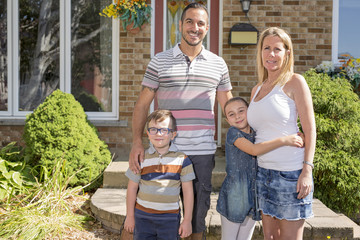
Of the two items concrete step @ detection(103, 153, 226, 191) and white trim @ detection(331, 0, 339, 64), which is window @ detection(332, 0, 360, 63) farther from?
concrete step @ detection(103, 153, 226, 191)

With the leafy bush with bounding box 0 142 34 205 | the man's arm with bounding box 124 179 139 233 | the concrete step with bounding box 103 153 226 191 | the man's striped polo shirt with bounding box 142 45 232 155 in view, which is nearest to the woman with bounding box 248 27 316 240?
the man's striped polo shirt with bounding box 142 45 232 155

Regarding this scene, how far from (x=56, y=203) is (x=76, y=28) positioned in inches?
115

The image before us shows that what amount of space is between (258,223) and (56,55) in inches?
158

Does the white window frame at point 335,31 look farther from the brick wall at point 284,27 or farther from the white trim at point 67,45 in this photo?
the white trim at point 67,45

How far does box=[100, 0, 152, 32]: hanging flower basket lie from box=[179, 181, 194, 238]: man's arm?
140 inches

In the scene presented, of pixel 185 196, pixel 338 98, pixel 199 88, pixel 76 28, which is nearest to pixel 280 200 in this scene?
pixel 185 196

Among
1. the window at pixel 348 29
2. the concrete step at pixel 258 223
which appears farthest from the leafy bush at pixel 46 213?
the window at pixel 348 29

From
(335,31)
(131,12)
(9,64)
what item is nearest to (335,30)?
(335,31)

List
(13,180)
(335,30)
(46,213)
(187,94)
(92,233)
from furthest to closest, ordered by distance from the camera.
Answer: (335,30), (13,180), (46,213), (92,233), (187,94)

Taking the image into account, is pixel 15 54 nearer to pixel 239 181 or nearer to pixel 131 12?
pixel 131 12

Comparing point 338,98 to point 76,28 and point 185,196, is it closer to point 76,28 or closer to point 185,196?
point 185,196

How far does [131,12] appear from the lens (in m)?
5.43

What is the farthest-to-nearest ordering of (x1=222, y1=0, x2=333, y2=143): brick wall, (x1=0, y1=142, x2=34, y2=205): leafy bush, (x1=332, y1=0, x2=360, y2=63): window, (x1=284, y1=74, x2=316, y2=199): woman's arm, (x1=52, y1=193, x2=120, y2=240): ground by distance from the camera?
(x1=332, y1=0, x2=360, y2=63): window → (x1=222, y1=0, x2=333, y2=143): brick wall → (x1=0, y1=142, x2=34, y2=205): leafy bush → (x1=52, y1=193, x2=120, y2=240): ground → (x1=284, y1=74, x2=316, y2=199): woman's arm

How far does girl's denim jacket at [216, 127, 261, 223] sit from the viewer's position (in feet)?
7.79
